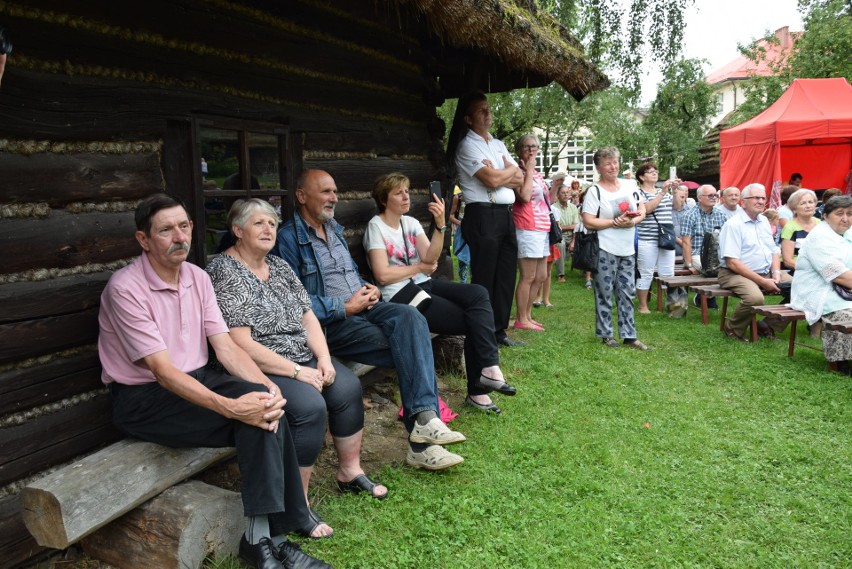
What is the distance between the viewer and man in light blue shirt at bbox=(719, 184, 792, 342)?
7.57 m

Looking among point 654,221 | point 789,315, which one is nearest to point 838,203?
point 789,315

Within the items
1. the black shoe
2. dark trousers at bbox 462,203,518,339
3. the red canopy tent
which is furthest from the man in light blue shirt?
the red canopy tent

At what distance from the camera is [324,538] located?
10.8ft

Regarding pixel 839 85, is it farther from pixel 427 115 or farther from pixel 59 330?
pixel 59 330

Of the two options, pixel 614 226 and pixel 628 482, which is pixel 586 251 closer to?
pixel 614 226

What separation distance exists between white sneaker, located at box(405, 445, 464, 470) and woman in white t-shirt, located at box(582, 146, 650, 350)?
3.54 meters

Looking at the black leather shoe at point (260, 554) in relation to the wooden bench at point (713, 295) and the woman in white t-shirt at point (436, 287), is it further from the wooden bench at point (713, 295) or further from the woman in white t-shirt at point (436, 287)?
the wooden bench at point (713, 295)

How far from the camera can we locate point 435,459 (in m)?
3.88

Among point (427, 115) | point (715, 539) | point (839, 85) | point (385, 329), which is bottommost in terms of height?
point (715, 539)

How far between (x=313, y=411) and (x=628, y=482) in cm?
188

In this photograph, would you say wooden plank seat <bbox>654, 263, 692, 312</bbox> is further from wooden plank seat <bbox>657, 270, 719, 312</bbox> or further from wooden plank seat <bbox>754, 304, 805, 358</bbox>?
wooden plank seat <bbox>754, 304, 805, 358</bbox>

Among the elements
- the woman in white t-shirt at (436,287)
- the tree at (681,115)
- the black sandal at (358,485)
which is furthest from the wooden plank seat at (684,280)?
the tree at (681,115)

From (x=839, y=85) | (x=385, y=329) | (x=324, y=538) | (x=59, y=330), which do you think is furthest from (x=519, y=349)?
(x=839, y=85)

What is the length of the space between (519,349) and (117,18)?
4626 millimetres
